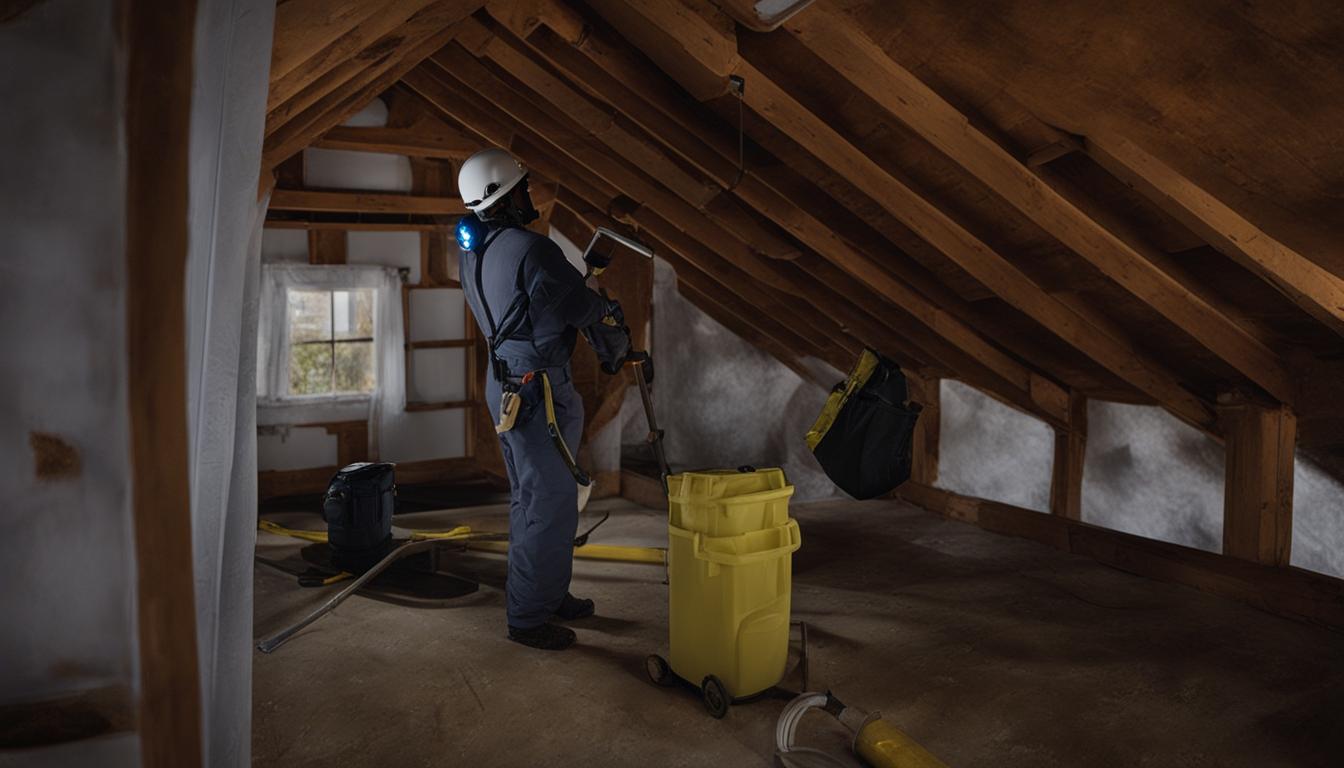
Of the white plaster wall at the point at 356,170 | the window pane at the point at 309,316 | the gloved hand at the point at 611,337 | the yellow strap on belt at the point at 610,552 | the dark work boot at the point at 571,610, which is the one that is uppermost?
the white plaster wall at the point at 356,170

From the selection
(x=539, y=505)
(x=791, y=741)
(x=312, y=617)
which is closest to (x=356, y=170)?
(x=312, y=617)

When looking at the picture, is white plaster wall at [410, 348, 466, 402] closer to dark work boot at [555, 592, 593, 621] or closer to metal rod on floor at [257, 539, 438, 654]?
metal rod on floor at [257, 539, 438, 654]

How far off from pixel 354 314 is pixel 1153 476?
4884 millimetres

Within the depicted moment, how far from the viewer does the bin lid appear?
8.16ft

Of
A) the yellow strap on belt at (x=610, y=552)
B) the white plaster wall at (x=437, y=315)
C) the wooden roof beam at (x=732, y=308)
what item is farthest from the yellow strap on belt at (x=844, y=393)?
the white plaster wall at (x=437, y=315)

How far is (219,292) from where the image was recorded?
3.01 ft

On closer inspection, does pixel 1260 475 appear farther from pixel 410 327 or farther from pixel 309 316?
pixel 309 316

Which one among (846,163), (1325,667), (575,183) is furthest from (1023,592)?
(575,183)

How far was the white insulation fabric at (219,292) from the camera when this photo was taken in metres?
0.80

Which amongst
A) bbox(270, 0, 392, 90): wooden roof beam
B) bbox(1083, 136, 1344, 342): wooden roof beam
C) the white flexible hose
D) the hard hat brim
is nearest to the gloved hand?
the hard hat brim

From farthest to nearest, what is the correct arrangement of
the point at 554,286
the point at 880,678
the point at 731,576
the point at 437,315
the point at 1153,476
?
the point at 437,315 < the point at 1153,476 < the point at 554,286 < the point at 880,678 < the point at 731,576

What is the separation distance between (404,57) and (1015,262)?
92.3 inches

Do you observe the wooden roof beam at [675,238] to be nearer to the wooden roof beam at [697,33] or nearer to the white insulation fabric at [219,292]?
the wooden roof beam at [697,33]

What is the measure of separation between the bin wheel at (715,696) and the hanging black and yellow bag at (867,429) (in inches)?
43.9
